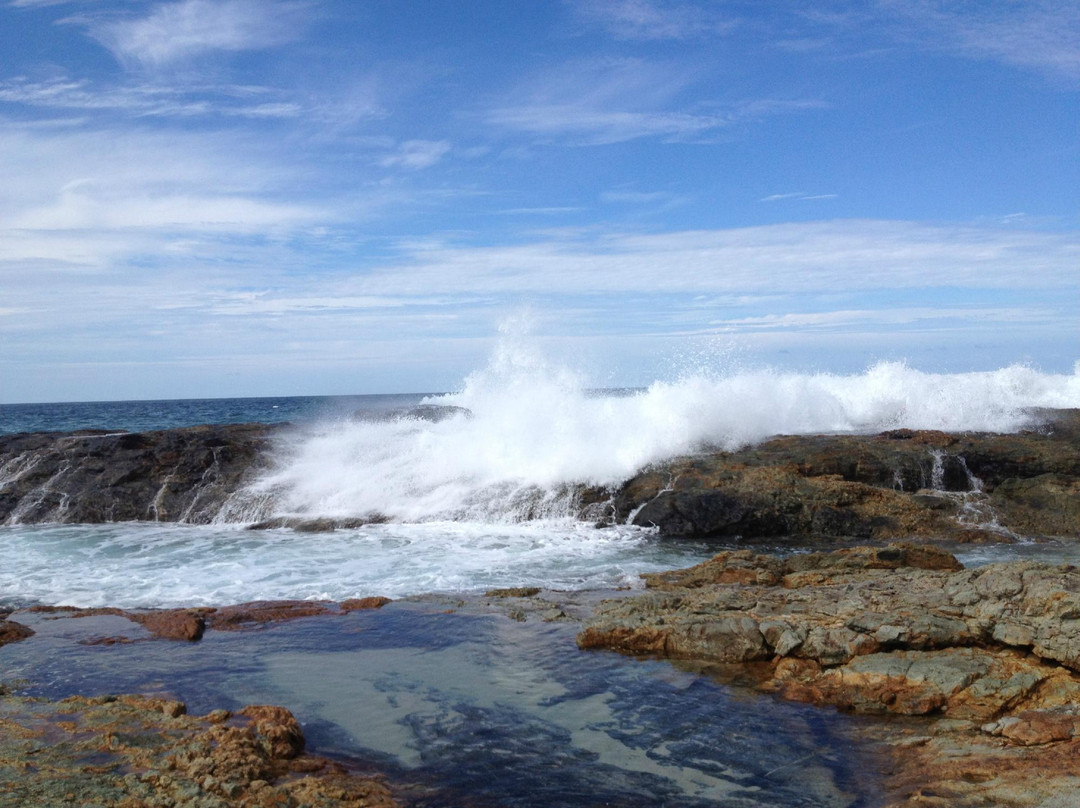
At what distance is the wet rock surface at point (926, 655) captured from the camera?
5000mm

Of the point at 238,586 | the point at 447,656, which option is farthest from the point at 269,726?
the point at 238,586

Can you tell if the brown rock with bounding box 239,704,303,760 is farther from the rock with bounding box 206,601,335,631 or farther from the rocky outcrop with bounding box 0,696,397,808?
the rock with bounding box 206,601,335,631

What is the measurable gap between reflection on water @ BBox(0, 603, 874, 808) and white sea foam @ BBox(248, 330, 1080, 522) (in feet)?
22.7

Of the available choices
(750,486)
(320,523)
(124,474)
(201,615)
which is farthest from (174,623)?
(124,474)

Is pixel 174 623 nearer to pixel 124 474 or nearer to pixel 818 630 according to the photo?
pixel 818 630

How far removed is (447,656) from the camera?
7477 mm

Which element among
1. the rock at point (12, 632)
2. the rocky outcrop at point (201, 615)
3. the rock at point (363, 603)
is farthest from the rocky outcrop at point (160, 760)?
the rock at point (363, 603)

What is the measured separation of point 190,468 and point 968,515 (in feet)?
50.4

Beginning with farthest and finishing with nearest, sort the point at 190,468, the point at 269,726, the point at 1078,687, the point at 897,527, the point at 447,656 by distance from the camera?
the point at 190,468 < the point at 897,527 < the point at 447,656 < the point at 1078,687 < the point at 269,726

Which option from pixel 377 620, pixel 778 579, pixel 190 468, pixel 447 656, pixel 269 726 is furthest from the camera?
pixel 190 468

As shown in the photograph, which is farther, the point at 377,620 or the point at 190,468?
the point at 190,468

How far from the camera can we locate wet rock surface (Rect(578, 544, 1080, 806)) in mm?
5000

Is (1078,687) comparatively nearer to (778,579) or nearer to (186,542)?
(778,579)

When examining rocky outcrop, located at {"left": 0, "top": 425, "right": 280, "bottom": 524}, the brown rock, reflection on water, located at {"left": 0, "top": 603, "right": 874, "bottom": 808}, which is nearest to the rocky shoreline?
the brown rock
